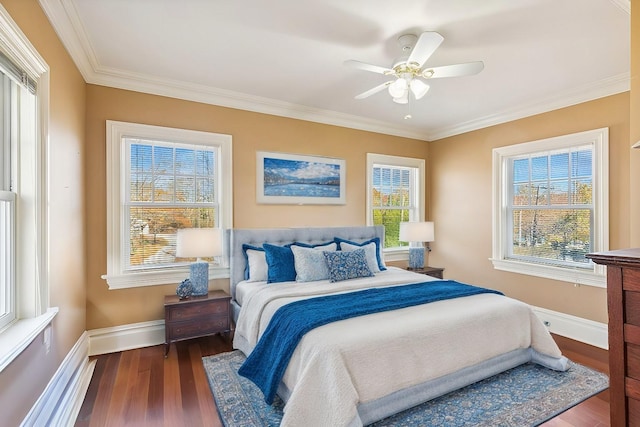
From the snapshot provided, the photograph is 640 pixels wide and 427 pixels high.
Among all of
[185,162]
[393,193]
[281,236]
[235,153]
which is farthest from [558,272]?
[185,162]

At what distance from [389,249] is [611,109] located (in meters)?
3.02

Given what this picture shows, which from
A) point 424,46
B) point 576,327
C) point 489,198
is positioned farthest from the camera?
point 489,198

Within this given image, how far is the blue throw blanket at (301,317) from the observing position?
82.2 inches

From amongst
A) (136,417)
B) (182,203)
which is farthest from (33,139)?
(136,417)

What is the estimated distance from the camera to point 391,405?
204cm

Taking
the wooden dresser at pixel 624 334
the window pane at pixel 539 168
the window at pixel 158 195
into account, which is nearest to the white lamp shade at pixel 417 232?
the window pane at pixel 539 168

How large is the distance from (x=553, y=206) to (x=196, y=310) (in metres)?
4.21

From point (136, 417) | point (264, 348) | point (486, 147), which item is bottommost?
point (136, 417)

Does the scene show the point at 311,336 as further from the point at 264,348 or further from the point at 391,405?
the point at 391,405

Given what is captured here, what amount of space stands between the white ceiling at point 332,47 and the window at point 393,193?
114 cm

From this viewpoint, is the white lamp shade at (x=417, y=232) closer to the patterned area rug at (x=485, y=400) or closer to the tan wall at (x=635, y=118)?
the patterned area rug at (x=485, y=400)

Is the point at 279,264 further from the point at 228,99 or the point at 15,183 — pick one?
the point at 15,183

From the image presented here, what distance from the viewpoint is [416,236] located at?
179 inches

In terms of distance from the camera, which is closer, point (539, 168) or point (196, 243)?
point (196, 243)
